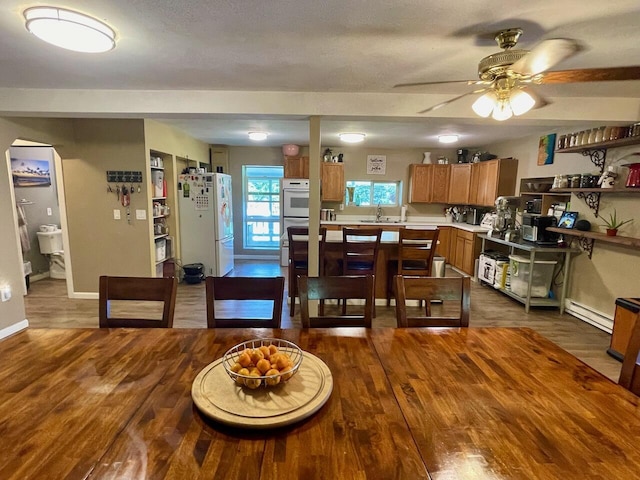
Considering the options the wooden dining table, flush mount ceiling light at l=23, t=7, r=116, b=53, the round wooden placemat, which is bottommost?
the wooden dining table

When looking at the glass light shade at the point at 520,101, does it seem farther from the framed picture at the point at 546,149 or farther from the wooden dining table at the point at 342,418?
the framed picture at the point at 546,149

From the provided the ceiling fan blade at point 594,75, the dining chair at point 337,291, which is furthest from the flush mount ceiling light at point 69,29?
the ceiling fan blade at point 594,75

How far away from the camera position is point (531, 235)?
4.27 meters

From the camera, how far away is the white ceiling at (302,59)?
1.59 metres

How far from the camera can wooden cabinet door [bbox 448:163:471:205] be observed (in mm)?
6176

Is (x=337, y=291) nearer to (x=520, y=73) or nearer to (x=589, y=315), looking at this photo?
(x=520, y=73)

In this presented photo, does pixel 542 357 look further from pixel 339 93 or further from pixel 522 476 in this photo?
pixel 339 93

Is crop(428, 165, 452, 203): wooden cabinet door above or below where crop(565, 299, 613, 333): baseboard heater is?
above

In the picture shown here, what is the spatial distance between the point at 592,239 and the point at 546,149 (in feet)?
4.84

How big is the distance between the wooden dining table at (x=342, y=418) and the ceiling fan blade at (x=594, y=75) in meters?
1.33

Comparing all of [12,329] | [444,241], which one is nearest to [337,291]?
[12,329]

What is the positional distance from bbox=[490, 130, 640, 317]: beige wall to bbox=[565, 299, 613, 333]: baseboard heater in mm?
45

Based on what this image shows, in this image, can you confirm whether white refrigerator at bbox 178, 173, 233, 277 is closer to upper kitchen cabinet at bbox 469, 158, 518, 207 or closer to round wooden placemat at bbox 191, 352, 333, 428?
round wooden placemat at bbox 191, 352, 333, 428

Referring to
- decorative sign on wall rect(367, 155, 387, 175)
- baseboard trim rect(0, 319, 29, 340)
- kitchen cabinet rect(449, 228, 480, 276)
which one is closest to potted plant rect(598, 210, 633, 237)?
kitchen cabinet rect(449, 228, 480, 276)
